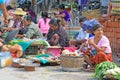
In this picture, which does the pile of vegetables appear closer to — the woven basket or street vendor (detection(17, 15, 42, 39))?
the woven basket

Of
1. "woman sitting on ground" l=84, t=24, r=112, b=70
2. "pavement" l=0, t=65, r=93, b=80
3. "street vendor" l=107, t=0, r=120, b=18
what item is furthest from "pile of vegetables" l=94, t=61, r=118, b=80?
"street vendor" l=107, t=0, r=120, b=18

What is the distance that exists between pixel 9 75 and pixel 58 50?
6.77 feet

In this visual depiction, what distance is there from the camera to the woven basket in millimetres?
7488

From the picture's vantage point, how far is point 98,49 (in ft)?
24.5

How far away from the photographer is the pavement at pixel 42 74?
706 centimetres

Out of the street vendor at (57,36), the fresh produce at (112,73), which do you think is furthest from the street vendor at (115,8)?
the fresh produce at (112,73)

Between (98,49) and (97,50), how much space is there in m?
0.05

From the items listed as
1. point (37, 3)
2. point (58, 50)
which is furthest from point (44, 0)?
point (58, 50)

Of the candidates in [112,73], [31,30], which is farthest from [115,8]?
[112,73]

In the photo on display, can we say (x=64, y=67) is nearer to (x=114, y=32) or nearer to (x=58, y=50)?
(x=58, y=50)

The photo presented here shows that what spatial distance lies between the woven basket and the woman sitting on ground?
0.72ft

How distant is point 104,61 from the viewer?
7.39 m

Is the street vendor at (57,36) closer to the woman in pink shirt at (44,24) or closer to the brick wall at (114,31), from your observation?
the brick wall at (114,31)

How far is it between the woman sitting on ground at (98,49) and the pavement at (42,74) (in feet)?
0.94
